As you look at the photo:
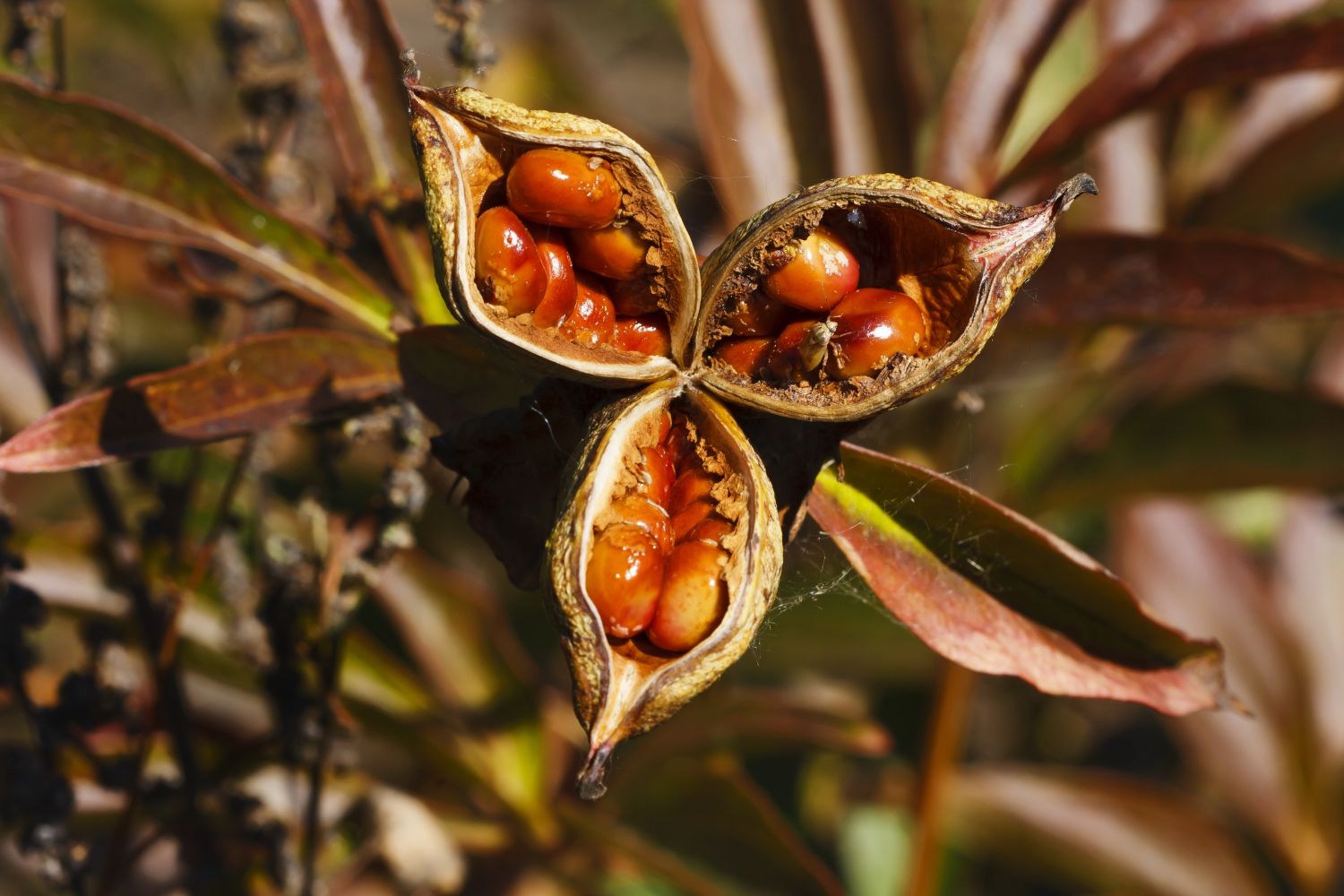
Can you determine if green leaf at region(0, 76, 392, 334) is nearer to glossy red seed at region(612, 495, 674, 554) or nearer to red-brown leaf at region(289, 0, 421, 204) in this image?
red-brown leaf at region(289, 0, 421, 204)

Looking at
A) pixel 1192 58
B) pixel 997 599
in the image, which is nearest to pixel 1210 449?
pixel 1192 58

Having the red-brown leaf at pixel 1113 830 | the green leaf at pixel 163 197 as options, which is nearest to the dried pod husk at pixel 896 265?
the green leaf at pixel 163 197

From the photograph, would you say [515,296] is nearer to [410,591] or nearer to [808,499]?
[808,499]

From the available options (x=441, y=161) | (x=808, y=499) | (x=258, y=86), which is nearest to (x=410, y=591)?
(x=258, y=86)

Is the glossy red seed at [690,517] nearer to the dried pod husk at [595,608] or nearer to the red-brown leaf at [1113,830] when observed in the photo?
the dried pod husk at [595,608]

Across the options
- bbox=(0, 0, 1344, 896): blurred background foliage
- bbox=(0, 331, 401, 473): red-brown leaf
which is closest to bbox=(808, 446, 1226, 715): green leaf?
bbox=(0, 0, 1344, 896): blurred background foliage

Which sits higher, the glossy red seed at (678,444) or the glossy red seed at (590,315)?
the glossy red seed at (590,315)
